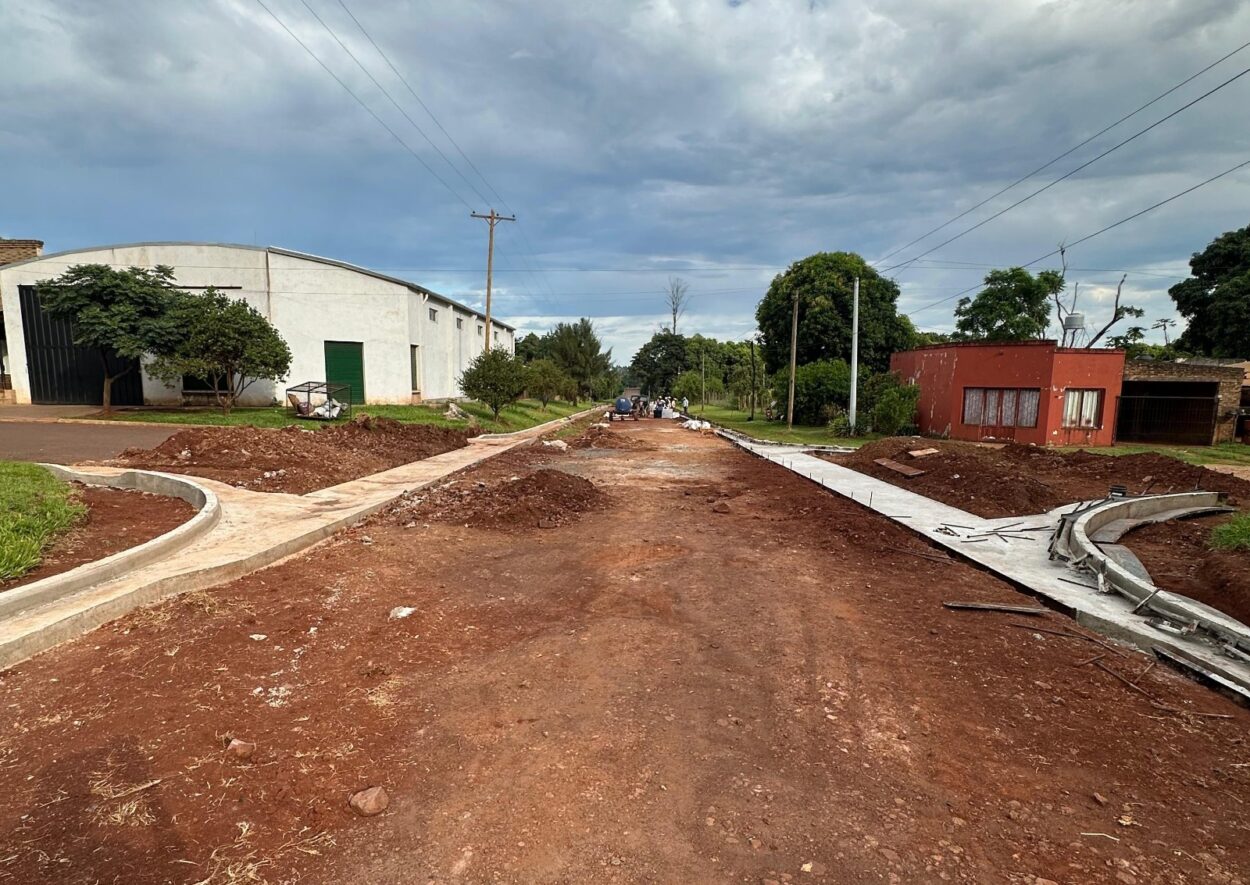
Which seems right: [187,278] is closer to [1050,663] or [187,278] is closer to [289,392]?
[289,392]

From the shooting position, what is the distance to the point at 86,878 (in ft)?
7.57

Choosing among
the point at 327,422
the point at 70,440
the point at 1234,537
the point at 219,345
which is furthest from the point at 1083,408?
the point at 70,440

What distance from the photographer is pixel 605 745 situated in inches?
130

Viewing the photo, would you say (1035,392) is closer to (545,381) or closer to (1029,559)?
(1029,559)

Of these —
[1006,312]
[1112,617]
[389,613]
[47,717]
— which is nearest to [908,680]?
[1112,617]

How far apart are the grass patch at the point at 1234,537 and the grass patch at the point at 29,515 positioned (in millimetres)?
11952

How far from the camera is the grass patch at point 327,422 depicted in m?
20.1

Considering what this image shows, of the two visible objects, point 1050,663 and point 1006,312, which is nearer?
point 1050,663

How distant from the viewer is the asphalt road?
39.3ft

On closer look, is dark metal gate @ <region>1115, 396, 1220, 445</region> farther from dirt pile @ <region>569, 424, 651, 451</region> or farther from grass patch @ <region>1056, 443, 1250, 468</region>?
dirt pile @ <region>569, 424, 651, 451</region>

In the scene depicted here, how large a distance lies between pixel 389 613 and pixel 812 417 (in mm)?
34099

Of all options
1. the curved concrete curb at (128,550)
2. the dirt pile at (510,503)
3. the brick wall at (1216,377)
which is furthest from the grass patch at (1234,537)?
the brick wall at (1216,377)

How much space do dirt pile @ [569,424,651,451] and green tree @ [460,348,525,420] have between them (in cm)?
397

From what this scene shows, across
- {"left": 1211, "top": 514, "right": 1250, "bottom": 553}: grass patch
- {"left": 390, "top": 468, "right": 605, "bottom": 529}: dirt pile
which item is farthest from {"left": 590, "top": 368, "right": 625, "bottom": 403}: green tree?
{"left": 1211, "top": 514, "right": 1250, "bottom": 553}: grass patch
